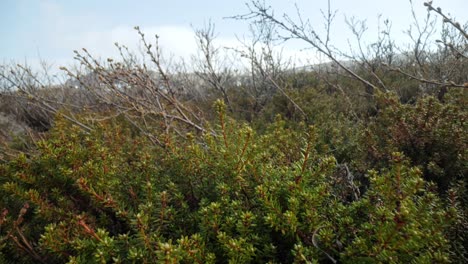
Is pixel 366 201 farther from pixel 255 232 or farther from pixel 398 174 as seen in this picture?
pixel 255 232

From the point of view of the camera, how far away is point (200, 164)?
144 cm

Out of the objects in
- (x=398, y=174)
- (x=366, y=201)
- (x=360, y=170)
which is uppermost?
(x=398, y=174)

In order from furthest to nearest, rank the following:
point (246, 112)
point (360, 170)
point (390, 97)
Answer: point (246, 112)
point (390, 97)
point (360, 170)

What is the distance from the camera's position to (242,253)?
1002mm

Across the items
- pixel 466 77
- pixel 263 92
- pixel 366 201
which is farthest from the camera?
pixel 263 92

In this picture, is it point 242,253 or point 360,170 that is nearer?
point 242,253

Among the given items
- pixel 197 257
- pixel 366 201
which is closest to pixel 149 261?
pixel 197 257

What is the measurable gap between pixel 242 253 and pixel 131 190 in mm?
683

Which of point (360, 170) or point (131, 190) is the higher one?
point (131, 190)

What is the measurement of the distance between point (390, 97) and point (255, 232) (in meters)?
1.63

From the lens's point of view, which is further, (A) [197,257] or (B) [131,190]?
(B) [131,190]

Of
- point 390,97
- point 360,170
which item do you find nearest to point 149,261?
point 360,170

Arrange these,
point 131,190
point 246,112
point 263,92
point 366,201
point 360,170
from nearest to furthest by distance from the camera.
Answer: point 366,201 < point 131,190 < point 360,170 < point 246,112 < point 263,92

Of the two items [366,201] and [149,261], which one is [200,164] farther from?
[366,201]
